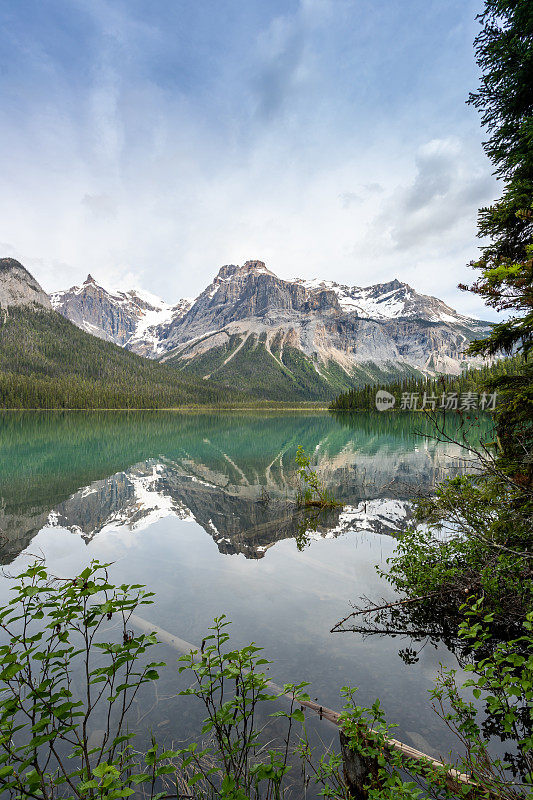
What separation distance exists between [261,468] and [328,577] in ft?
78.7

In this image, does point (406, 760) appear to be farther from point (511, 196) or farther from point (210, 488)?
point (210, 488)

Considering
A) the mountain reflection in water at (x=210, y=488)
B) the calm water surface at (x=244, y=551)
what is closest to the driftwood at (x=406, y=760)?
the calm water surface at (x=244, y=551)

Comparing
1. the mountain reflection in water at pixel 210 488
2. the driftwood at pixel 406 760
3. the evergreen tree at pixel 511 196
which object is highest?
the evergreen tree at pixel 511 196

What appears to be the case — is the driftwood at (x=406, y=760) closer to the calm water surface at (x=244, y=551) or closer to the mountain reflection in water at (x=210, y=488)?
the calm water surface at (x=244, y=551)

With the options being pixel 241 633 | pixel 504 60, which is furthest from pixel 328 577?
pixel 504 60

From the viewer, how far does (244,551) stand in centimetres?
A: 1539

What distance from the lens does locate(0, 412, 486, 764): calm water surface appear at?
7352mm

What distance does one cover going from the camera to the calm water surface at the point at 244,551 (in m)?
7.35

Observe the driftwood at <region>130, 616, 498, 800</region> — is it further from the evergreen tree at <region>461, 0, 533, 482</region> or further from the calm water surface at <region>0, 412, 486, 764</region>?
the evergreen tree at <region>461, 0, 533, 482</region>

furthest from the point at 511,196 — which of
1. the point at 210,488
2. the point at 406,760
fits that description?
the point at 210,488

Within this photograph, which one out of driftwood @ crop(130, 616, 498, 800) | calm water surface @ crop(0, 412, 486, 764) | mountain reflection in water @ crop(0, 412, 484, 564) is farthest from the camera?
mountain reflection in water @ crop(0, 412, 484, 564)

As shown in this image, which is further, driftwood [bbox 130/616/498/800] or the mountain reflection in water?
the mountain reflection in water

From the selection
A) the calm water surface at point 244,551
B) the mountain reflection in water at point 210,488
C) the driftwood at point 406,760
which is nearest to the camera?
the driftwood at point 406,760

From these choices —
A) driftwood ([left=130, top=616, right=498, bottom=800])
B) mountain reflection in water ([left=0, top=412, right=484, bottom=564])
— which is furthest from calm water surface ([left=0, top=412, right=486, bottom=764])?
driftwood ([left=130, top=616, right=498, bottom=800])
